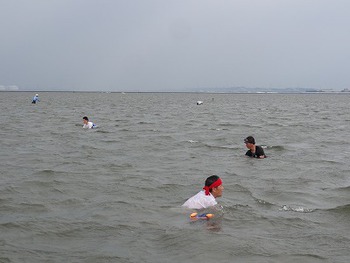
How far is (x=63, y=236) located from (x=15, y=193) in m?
3.37

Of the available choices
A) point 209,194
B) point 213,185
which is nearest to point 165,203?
point 209,194

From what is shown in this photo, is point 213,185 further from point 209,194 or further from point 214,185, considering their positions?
point 209,194

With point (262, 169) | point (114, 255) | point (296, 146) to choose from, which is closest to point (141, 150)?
point (262, 169)

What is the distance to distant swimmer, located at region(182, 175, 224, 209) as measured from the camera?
8250 millimetres

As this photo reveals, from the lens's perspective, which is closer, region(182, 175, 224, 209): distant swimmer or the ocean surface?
the ocean surface

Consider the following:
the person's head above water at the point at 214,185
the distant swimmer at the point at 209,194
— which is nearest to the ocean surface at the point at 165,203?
the distant swimmer at the point at 209,194

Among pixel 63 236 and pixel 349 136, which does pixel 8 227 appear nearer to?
pixel 63 236

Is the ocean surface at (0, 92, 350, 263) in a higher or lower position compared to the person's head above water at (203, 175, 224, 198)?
lower

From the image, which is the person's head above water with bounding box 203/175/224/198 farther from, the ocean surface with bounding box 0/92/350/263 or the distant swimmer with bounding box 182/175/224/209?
the ocean surface with bounding box 0/92/350/263

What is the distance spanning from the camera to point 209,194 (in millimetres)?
8398

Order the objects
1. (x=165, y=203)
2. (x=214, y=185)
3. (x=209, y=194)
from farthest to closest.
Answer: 1. (x=165, y=203)
2. (x=209, y=194)
3. (x=214, y=185)

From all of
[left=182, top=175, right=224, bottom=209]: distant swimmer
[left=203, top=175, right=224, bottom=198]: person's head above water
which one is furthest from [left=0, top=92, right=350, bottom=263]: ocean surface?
[left=203, top=175, right=224, bottom=198]: person's head above water

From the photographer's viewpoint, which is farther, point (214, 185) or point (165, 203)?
point (165, 203)

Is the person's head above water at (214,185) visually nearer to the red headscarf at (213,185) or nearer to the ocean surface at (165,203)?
the red headscarf at (213,185)
